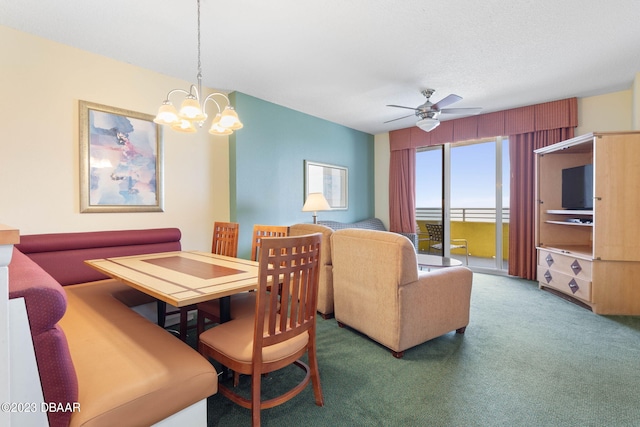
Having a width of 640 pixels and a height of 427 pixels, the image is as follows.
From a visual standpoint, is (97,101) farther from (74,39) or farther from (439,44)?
(439,44)

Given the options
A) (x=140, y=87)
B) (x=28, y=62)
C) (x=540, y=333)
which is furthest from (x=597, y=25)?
(x=28, y=62)

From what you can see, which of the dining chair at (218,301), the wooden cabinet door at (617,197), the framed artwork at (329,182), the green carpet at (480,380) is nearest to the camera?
the green carpet at (480,380)

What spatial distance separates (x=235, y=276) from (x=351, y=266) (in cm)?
102

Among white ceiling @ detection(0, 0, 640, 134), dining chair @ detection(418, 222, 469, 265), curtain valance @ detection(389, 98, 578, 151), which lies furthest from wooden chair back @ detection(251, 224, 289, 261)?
curtain valance @ detection(389, 98, 578, 151)

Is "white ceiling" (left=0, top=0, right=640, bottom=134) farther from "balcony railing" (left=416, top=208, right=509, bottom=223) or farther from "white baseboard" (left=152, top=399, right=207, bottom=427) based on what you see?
"white baseboard" (left=152, top=399, right=207, bottom=427)

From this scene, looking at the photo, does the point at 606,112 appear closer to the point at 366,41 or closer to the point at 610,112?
the point at 610,112

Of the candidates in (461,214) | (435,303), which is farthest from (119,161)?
(461,214)

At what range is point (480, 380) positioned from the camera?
180 cm

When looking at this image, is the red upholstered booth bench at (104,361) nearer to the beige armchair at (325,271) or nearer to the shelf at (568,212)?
the beige armchair at (325,271)

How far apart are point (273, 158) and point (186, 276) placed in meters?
2.61

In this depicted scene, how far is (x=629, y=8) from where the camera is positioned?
6.88ft

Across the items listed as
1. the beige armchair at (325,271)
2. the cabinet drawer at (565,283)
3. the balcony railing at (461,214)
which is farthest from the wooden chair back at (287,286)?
the balcony railing at (461,214)

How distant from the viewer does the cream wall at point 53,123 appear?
7.52ft

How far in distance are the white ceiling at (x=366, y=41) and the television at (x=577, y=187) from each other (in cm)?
102
